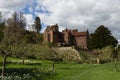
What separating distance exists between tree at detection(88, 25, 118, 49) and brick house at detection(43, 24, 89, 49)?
1214 centimetres

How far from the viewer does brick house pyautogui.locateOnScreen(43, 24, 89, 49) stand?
132m

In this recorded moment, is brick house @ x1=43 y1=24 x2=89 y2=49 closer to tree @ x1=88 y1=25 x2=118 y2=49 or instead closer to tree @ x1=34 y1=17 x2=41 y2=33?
tree @ x1=34 y1=17 x2=41 y2=33

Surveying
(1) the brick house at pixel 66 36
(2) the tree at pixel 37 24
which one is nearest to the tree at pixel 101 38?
(1) the brick house at pixel 66 36

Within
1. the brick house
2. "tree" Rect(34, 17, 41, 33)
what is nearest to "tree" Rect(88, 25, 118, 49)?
the brick house

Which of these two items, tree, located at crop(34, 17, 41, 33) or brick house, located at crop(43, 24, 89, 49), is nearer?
brick house, located at crop(43, 24, 89, 49)

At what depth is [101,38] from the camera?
117 meters

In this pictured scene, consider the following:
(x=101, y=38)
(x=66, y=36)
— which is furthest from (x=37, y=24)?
(x=101, y=38)

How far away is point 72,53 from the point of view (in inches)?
3551

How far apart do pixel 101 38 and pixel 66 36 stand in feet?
80.2

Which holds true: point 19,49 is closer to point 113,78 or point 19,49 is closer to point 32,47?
point 32,47

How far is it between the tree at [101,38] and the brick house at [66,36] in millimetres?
12143

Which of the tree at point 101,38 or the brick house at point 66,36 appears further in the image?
the brick house at point 66,36

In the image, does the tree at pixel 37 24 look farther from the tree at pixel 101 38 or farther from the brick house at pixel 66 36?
the tree at pixel 101 38

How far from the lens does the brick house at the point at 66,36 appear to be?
131625 millimetres
